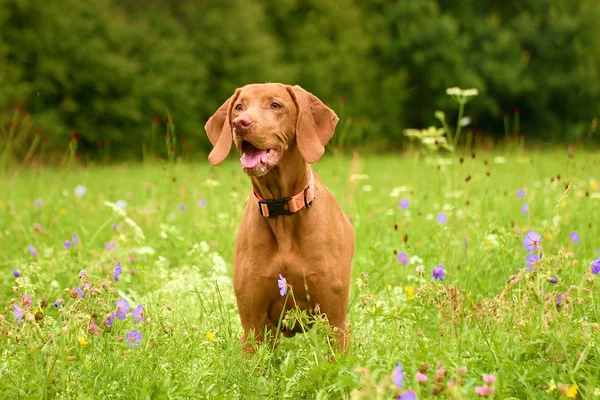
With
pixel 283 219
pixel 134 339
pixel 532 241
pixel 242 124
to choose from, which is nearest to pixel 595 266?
pixel 532 241

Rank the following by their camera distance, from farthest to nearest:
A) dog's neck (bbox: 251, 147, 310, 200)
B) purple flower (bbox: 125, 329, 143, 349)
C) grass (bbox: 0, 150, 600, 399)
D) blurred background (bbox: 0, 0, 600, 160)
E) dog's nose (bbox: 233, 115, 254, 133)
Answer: blurred background (bbox: 0, 0, 600, 160) < dog's neck (bbox: 251, 147, 310, 200) < dog's nose (bbox: 233, 115, 254, 133) < purple flower (bbox: 125, 329, 143, 349) < grass (bbox: 0, 150, 600, 399)

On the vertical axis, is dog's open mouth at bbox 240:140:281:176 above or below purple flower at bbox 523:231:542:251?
above

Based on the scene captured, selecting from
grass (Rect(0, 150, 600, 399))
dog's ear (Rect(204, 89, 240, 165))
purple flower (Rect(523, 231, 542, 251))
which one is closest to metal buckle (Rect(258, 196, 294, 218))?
dog's ear (Rect(204, 89, 240, 165))

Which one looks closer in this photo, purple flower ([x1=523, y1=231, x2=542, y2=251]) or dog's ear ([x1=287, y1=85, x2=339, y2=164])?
purple flower ([x1=523, y1=231, x2=542, y2=251])

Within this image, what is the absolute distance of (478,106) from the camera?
24609 mm

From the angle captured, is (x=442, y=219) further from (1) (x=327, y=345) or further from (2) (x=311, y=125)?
(1) (x=327, y=345)

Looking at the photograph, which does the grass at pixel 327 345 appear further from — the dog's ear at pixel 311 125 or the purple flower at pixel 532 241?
the dog's ear at pixel 311 125

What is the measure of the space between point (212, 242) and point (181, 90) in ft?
45.5

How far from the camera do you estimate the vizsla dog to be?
2.94 m

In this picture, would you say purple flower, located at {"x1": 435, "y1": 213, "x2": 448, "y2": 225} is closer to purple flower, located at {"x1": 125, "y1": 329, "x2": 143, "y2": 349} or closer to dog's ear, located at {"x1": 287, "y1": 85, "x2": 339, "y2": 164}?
dog's ear, located at {"x1": 287, "y1": 85, "x2": 339, "y2": 164}

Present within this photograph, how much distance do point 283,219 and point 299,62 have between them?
1936 centimetres

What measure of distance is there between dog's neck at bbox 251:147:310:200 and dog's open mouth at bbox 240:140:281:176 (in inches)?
4.6

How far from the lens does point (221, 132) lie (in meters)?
3.25

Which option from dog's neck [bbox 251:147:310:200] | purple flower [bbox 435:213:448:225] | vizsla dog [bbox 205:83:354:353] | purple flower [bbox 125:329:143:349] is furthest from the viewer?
purple flower [bbox 435:213:448:225]
